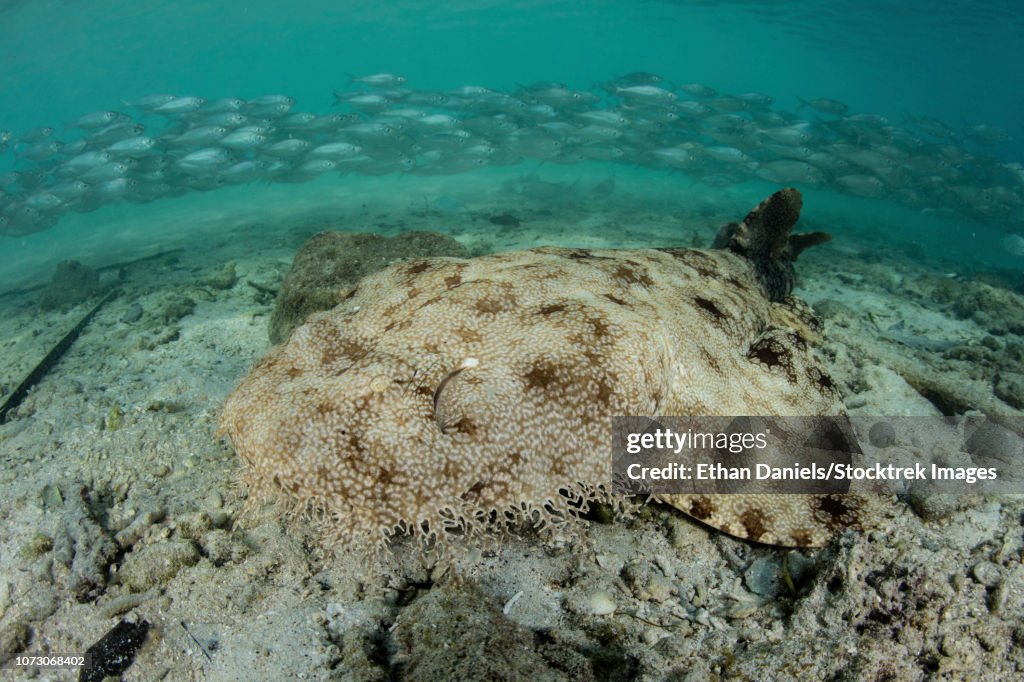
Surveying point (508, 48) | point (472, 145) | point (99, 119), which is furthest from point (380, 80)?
point (508, 48)

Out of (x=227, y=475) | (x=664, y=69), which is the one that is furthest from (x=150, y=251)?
(x=664, y=69)

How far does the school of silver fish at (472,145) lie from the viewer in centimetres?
1830

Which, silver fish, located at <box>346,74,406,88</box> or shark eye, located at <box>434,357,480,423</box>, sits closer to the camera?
shark eye, located at <box>434,357,480,423</box>

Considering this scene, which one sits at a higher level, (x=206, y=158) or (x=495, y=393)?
(x=495, y=393)

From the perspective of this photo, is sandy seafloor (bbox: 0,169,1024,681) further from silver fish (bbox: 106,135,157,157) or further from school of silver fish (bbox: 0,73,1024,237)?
school of silver fish (bbox: 0,73,1024,237)

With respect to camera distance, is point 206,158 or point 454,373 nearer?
point 454,373

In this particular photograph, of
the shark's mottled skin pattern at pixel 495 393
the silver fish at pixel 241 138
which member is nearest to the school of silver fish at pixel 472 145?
the silver fish at pixel 241 138

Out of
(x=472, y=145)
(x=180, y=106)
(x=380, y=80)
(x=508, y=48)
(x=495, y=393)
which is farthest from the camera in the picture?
(x=508, y=48)

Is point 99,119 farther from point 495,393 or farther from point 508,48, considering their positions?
point 508,48

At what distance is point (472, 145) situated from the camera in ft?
69.3

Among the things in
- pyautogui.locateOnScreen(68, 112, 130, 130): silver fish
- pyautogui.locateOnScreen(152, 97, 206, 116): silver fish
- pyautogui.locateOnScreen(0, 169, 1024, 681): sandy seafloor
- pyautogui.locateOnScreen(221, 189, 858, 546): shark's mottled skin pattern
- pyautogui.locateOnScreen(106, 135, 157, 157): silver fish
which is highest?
pyautogui.locateOnScreen(152, 97, 206, 116): silver fish

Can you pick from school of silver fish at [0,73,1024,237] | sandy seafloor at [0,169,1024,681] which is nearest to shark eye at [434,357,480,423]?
sandy seafloor at [0,169,1024,681]

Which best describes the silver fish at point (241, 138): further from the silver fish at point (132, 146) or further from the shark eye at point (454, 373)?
the shark eye at point (454, 373)

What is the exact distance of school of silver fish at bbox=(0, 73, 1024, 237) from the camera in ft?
60.0
